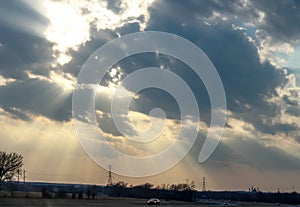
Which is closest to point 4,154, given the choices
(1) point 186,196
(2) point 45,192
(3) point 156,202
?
(2) point 45,192

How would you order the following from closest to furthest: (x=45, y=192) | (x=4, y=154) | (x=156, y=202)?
(x=156, y=202) → (x=45, y=192) → (x=4, y=154)

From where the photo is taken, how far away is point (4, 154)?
142m

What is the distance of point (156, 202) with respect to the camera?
110m

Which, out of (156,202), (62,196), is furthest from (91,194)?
(156,202)

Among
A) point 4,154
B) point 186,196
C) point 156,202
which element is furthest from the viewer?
point 186,196

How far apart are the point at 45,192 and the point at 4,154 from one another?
73.5 feet

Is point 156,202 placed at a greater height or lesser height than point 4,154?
lesser

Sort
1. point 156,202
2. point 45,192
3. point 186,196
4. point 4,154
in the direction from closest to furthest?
point 156,202, point 45,192, point 4,154, point 186,196

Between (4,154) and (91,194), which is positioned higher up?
(4,154)

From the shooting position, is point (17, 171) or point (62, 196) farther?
point (17, 171)

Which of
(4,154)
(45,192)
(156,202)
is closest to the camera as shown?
(156,202)

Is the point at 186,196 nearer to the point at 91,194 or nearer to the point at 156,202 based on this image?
the point at 91,194

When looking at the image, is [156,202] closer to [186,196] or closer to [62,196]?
[62,196]

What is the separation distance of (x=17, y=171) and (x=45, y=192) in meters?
21.7
